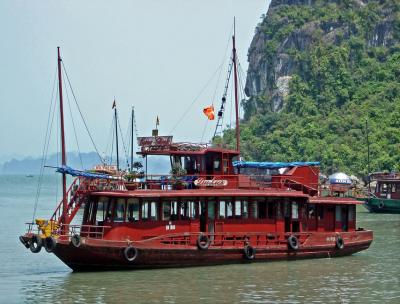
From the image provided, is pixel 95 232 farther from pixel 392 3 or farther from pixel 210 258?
pixel 392 3

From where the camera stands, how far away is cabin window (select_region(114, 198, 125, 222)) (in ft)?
98.3

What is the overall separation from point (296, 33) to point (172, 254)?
398ft

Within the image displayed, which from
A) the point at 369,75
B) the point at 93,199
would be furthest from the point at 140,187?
the point at 369,75

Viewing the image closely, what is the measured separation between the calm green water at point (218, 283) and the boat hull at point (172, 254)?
0.95 feet

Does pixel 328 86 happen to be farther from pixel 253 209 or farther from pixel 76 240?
pixel 76 240

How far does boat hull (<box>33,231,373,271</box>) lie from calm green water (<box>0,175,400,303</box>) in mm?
291

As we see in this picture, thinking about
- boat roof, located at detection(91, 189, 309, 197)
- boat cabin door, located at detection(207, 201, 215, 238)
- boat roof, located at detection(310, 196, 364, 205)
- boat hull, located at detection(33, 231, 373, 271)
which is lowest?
boat hull, located at detection(33, 231, 373, 271)

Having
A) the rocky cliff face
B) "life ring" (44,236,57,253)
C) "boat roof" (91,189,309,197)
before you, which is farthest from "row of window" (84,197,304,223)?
the rocky cliff face

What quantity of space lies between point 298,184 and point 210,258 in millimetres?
5224

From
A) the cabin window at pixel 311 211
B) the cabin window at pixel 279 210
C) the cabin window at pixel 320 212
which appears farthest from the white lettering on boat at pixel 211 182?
the cabin window at pixel 320 212

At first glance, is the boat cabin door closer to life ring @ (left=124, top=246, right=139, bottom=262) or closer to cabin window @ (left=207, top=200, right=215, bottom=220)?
cabin window @ (left=207, top=200, right=215, bottom=220)

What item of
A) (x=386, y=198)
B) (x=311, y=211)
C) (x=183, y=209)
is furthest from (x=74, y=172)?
(x=386, y=198)

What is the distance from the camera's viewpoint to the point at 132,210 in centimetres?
3027

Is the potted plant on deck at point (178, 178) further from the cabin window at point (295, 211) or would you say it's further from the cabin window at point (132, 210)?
the cabin window at point (295, 211)
